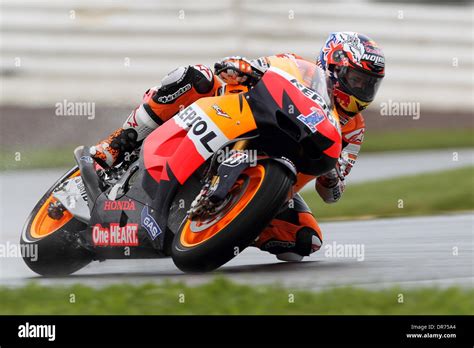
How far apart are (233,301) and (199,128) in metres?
1.17

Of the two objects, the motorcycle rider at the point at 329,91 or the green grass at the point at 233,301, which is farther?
the motorcycle rider at the point at 329,91

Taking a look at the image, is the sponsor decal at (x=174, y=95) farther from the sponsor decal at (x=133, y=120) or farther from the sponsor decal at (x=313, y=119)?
the sponsor decal at (x=313, y=119)

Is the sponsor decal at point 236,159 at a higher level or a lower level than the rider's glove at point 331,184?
higher

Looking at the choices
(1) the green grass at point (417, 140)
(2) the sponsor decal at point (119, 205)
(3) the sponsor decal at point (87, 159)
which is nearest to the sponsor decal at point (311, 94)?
(2) the sponsor decal at point (119, 205)

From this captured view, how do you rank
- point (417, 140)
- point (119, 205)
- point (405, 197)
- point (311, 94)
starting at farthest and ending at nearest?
point (417, 140) → point (405, 197) → point (119, 205) → point (311, 94)

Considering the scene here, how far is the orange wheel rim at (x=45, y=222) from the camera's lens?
653cm

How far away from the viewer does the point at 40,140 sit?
14711 millimetres

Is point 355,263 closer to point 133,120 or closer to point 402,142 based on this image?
point 133,120

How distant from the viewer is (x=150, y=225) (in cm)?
593
